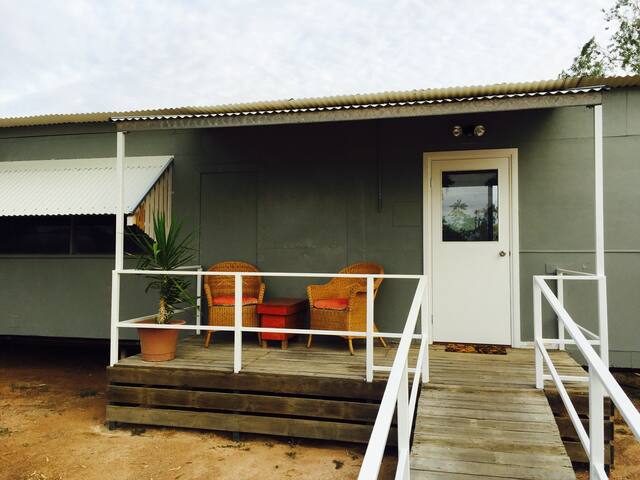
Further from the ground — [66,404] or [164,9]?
[164,9]

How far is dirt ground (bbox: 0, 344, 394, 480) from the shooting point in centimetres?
386

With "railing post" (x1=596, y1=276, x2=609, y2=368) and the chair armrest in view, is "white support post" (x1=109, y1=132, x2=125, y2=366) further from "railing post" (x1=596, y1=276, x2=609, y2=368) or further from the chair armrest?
"railing post" (x1=596, y1=276, x2=609, y2=368)

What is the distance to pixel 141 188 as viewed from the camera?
5.60 metres

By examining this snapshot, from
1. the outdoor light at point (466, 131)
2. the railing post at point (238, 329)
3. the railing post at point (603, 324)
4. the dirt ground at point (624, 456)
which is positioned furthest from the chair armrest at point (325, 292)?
the dirt ground at point (624, 456)

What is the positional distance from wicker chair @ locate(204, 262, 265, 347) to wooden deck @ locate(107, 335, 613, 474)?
0.29 metres

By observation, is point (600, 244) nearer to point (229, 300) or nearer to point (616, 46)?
point (229, 300)

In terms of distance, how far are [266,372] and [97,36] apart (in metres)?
18.0

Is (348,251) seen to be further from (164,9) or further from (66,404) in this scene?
(164,9)

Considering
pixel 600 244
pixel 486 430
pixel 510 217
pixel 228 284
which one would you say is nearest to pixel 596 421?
pixel 486 430

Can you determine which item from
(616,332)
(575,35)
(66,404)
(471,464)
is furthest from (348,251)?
(575,35)

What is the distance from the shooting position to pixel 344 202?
576cm

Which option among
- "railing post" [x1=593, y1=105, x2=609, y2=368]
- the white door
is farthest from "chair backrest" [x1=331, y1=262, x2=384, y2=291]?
A: "railing post" [x1=593, y1=105, x2=609, y2=368]

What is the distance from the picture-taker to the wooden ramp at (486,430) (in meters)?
2.71

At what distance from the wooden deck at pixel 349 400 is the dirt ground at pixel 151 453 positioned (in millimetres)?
154
